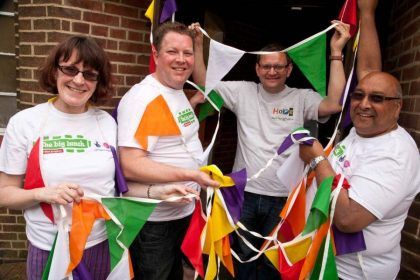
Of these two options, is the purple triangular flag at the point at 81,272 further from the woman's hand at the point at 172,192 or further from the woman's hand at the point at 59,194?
the woman's hand at the point at 172,192

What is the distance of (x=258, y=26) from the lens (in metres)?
4.97

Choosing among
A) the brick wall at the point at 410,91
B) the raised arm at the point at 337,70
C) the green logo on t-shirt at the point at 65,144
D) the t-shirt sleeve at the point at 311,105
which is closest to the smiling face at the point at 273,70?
the t-shirt sleeve at the point at 311,105

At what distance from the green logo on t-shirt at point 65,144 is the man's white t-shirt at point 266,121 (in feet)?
4.19

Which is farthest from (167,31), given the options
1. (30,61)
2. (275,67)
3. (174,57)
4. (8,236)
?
(8,236)

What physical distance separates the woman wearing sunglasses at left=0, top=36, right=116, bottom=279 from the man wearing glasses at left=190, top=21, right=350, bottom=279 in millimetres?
994

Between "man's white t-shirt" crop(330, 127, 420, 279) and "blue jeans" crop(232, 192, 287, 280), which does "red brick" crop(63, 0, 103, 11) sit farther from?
"man's white t-shirt" crop(330, 127, 420, 279)

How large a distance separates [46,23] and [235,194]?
6.92 feet

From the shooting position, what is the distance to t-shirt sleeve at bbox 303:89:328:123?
2487 millimetres

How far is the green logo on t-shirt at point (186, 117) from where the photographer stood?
6.75ft

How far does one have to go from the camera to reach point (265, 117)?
254 centimetres

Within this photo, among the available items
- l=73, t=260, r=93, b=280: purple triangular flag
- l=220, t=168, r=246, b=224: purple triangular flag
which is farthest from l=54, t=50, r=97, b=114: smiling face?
l=220, t=168, r=246, b=224: purple triangular flag

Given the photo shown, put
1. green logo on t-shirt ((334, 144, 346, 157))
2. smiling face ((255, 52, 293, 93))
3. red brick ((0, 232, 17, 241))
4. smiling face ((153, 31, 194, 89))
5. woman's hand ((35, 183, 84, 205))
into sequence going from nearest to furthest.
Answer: woman's hand ((35, 183, 84, 205)) → green logo on t-shirt ((334, 144, 346, 157)) → smiling face ((153, 31, 194, 89)) → smiling face ((255, 52, 293, 93)) → red brick ((0, 232, 17, 241))

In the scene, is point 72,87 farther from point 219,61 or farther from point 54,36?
point 54,36

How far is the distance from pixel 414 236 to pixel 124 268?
2.03m
